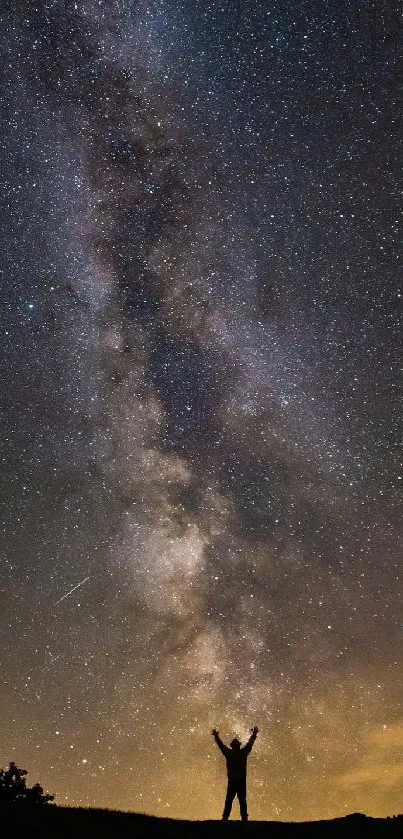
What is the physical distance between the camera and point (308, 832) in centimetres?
789

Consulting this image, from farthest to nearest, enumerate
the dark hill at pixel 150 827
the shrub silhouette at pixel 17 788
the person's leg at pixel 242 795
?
the shrub silhouette at pixel 17 788, the person's leg at pixel 242 795, the dark hill at pixel 150 827

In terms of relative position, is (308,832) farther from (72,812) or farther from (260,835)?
(72,812)

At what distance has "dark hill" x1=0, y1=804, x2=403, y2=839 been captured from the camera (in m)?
7.07

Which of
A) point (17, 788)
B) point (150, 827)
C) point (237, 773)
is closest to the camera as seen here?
point (150, 827)

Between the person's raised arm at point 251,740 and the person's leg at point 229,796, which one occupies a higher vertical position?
the person's raised arm at point 251,740

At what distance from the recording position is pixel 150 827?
791 cm

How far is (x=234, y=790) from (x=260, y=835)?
5.30 feet

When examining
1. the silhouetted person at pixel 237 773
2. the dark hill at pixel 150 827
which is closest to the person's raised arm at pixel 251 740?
the silhouetted person at pixel 237 773

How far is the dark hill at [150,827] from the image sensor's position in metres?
7.07

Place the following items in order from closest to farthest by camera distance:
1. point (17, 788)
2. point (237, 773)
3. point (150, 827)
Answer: point (150, 827) < point (237, 773) < point (17, 788)

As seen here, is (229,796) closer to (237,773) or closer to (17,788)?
(237,773)

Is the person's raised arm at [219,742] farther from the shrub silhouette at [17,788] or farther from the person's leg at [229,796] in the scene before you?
the shrub silhouette at [17,788]

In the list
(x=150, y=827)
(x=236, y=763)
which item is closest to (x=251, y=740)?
(x=236, y=763)

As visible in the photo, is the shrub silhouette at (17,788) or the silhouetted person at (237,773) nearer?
the silhouetted person at (237,773)
